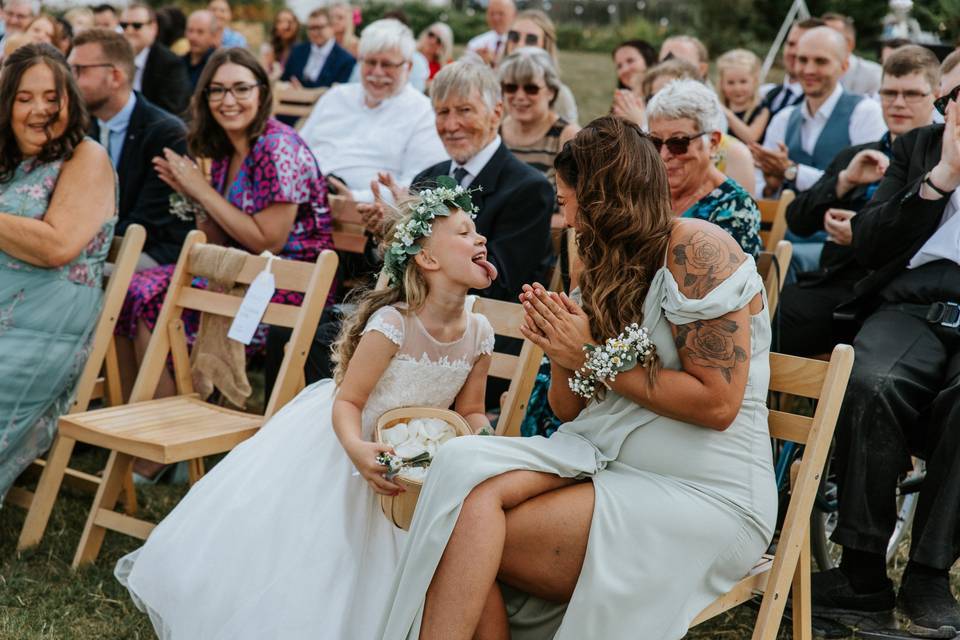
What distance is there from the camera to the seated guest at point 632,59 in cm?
769

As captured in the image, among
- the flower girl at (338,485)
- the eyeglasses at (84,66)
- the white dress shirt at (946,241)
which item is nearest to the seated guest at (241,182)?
the eyeglasses at (84,66)

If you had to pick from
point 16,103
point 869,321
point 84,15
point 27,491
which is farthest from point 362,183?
point 84,15

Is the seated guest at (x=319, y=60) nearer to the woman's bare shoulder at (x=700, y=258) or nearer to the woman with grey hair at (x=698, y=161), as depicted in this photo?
the woman with grey hair at (x=698, y=161)

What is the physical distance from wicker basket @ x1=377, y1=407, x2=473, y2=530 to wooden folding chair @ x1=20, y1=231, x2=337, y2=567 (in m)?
1.01

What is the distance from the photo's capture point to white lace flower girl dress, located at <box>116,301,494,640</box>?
3.08 meters

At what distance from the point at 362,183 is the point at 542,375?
251cm

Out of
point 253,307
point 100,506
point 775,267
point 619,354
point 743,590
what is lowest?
point 100,506

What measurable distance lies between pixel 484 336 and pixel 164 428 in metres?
1.32

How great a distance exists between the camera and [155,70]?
825 centimetres

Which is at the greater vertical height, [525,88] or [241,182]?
[525,88]

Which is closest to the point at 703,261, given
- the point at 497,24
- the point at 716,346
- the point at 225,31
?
the point at 716,346

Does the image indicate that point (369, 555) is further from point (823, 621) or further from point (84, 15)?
point (84, 15)

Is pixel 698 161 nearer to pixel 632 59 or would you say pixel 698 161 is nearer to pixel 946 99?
pixel 946 99

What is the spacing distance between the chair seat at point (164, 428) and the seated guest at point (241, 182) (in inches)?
25.2
